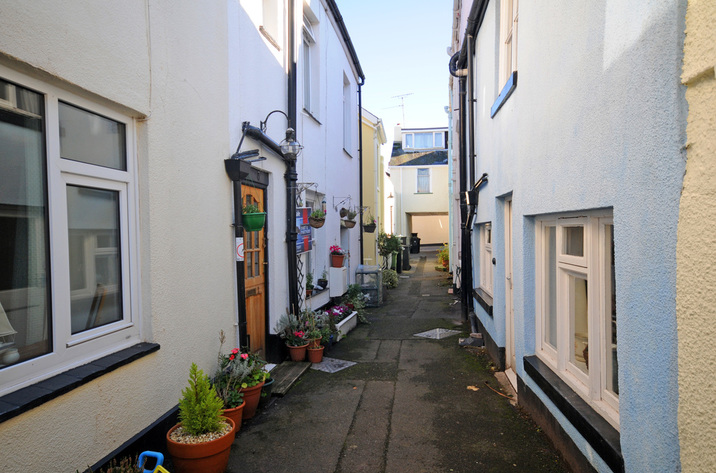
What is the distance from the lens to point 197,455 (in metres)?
3.25

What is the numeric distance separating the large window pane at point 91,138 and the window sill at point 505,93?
3735 mm

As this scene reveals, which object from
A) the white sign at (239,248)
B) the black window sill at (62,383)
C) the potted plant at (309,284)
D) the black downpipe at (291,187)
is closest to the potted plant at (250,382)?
the white sign at (239,248)

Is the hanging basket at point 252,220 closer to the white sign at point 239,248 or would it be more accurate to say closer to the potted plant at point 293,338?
the white sign at point 239,248

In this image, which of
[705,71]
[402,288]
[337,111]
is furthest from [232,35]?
[402,288]

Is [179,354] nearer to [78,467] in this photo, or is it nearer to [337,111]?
[78,467]

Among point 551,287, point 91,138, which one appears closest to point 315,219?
point 551,287

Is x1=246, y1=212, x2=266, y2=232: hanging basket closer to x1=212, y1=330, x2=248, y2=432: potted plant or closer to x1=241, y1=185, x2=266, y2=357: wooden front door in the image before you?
x1=241, y1=185, x2=266, y2=357: wooden front door

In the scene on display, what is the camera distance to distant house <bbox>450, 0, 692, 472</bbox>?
195 cm

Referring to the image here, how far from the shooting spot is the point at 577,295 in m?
3.55

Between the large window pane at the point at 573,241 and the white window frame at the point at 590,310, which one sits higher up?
the large window pane at the point at 573,241

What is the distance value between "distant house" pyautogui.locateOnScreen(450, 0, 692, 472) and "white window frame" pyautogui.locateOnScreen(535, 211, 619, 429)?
0.4 inches

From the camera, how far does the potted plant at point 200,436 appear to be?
10.7ft

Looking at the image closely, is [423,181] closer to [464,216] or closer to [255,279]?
[464,216]

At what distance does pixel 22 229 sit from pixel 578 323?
377cm
